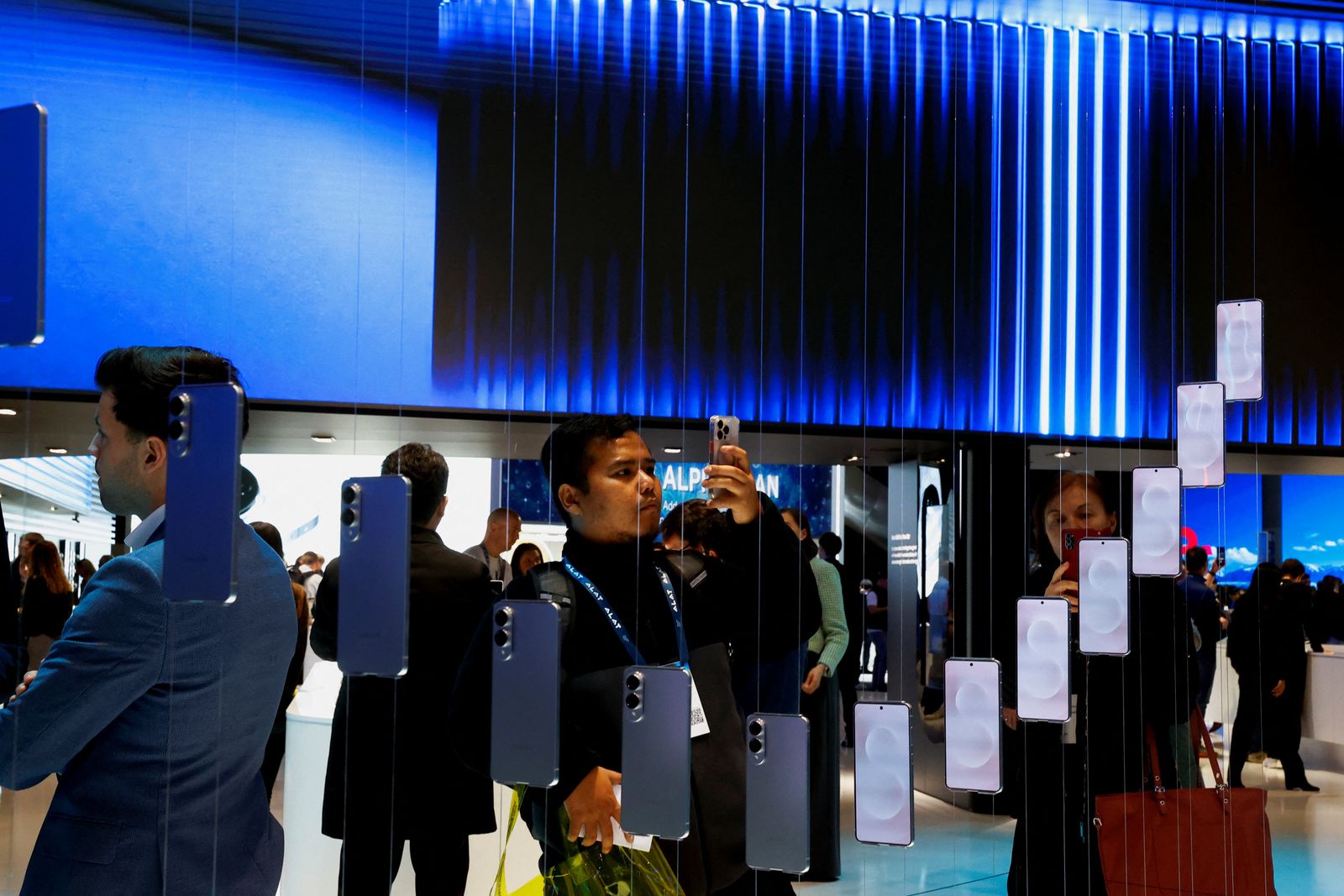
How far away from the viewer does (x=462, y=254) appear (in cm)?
370

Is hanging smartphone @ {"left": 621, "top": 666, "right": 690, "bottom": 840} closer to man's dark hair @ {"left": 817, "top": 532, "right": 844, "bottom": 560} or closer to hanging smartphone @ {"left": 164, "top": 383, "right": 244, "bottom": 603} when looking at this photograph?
hanging smartphone @ {"left": 164, "top": 383, "right": 244, "bottom": 603}

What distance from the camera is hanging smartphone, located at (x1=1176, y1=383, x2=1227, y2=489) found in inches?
141

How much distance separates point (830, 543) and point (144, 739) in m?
3.57

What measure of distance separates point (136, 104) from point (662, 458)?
5.76ft

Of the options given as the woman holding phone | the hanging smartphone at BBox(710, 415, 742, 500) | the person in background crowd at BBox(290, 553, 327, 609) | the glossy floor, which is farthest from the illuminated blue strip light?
the glossy floor

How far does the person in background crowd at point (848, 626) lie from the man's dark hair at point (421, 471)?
2.09m

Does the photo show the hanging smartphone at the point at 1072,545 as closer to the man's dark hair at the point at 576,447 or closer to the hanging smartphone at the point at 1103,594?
the hanging smartphone at the point at 1103,594

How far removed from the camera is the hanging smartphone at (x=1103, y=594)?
132 inches

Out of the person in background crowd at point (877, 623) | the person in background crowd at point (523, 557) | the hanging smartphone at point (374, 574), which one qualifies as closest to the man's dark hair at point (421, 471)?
the person in background crowd at point (523, 557)

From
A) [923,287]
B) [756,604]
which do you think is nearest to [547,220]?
[923,287]

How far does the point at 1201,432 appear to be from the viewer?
363cm

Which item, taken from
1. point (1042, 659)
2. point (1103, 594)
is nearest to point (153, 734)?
point (1042, 659)

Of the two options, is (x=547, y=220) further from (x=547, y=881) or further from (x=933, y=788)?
(x=933, y=788)

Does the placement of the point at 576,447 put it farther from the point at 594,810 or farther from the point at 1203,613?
the point at 1203,613
